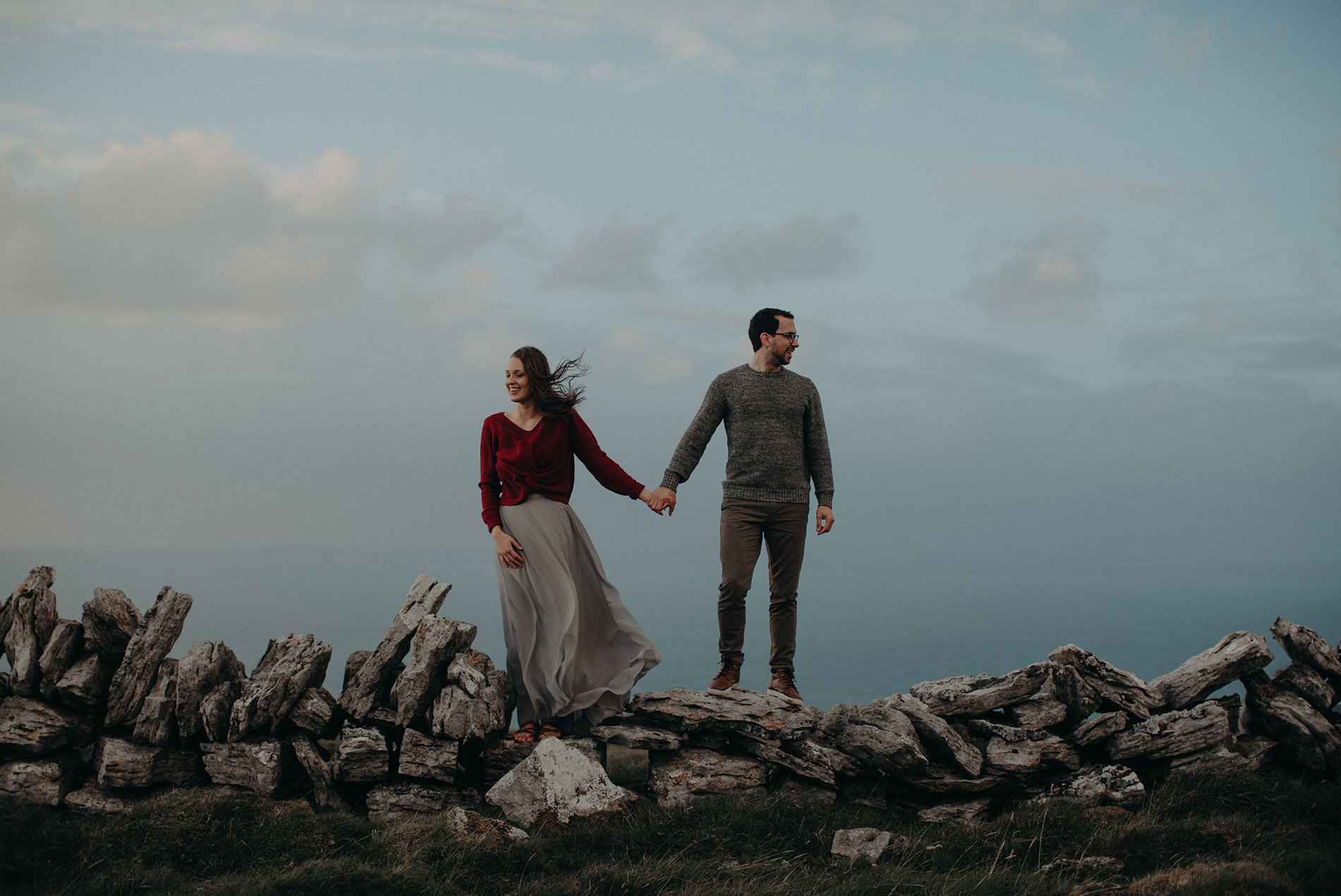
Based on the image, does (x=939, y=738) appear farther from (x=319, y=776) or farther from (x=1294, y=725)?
(x=319, y=776)

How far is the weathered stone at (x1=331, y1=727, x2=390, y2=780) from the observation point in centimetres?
884

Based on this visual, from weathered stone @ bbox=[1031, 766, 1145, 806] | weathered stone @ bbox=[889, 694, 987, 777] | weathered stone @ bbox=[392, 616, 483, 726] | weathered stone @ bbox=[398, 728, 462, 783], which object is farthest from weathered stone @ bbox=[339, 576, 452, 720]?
weathered stone @ bbox=[1031, 766, 1145, 806]

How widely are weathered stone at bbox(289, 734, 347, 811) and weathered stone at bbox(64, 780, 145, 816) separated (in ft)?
4.79

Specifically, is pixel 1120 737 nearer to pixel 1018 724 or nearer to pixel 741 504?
pixel 1018 724

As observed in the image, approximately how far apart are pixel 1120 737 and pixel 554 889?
6.32 m

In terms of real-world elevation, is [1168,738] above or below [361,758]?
above

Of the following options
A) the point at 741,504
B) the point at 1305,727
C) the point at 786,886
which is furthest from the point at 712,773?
the point at 1305,727

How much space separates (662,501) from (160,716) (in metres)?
5.55

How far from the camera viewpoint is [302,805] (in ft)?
27.7

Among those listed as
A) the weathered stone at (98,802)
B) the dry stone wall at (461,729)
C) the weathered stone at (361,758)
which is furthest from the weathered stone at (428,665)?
the weathered stone at (98,802)

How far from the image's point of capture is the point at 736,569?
10.4 m

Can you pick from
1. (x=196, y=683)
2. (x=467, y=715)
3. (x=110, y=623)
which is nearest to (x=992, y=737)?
(x=467, y=715)

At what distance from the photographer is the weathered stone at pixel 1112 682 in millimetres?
9992

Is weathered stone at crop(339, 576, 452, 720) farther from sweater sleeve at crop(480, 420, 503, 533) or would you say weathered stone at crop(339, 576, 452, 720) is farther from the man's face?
the man's face
